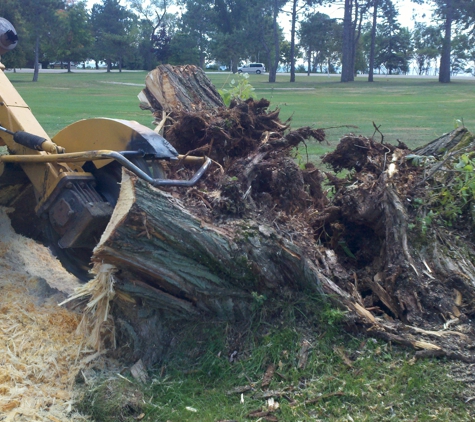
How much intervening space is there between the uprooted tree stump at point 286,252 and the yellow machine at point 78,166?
0.35 m

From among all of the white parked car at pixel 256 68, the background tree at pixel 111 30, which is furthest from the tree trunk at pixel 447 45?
the background tree at pixel 111 30

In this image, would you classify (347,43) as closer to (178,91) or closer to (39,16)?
(39,16)

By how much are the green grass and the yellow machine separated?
113cm

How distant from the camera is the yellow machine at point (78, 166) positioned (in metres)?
4.22

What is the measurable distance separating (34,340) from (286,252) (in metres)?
1.87

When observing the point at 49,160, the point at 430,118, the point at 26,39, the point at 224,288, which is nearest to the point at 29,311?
the point at 49,160

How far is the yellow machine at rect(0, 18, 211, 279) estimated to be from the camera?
422 cm

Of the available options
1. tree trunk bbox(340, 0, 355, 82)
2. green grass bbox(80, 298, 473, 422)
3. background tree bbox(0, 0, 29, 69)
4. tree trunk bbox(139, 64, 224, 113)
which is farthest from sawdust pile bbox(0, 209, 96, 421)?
tree trunk bbox(340, 0, 355, 82)

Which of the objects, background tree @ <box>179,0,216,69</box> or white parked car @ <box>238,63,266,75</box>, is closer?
background tree @ <box>179,0,216,69</box>

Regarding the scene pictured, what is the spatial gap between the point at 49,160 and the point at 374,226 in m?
2.59

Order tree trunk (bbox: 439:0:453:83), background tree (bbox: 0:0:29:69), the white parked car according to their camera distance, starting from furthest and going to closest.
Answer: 1. the white parked car
2. tree trunk (bbox: 439:0:453:83)
3. background tree (bbox: 0:0:29:69)

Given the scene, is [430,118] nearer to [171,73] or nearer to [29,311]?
[171,73]

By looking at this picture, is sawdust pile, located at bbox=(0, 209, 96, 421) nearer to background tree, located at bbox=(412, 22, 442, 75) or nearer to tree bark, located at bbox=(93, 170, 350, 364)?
tree bark, located at bbox=(93, 170, 350, 364)

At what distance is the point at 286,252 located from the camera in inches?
155
